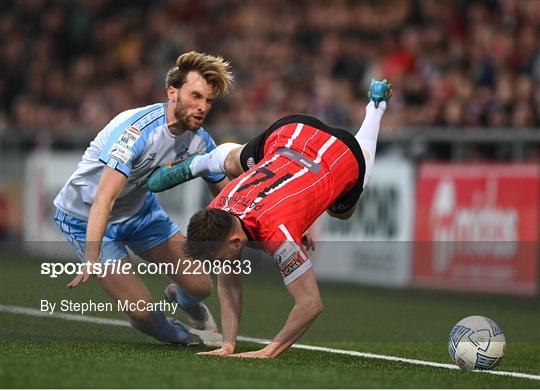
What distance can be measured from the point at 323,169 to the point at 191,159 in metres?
1.01

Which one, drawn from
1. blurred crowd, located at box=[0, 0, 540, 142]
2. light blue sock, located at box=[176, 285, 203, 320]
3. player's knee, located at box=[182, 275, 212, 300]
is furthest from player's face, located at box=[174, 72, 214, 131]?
blurred crowd, located at box=[0, 0, 540, 142]

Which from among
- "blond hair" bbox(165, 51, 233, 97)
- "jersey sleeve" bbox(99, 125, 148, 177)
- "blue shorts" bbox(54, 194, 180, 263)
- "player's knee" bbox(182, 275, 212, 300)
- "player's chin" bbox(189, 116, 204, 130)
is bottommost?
"player's knee" bbox(182, 275, 212, 300)

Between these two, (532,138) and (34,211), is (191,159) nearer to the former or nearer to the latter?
(532,138)

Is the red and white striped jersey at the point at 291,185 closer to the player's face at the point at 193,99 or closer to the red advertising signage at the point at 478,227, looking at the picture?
the player's face at the point at 193,99

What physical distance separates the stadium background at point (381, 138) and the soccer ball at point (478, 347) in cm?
32

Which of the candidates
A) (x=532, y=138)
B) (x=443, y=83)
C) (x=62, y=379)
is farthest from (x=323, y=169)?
(x=443, y=83)

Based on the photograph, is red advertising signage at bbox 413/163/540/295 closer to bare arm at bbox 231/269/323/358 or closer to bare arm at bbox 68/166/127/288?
bare arm at bbox 231/269/323/358

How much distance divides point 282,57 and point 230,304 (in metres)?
10.8

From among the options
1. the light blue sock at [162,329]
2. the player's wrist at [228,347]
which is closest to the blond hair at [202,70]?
the light blue sock at [162,329]

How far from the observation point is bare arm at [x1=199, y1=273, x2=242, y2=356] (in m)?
7.79

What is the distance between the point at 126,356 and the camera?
24.6 feet

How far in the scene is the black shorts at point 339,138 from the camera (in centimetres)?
810

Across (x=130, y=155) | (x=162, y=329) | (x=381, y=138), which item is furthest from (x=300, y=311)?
(x=381, y=138)

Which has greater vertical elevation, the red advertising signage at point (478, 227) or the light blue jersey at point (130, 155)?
the light blue jersey at point (130, 155)
